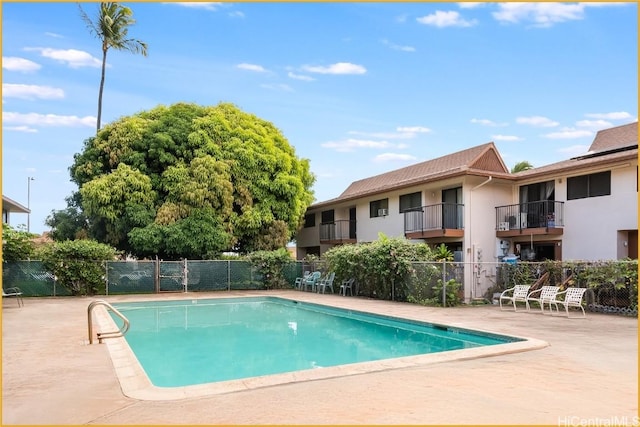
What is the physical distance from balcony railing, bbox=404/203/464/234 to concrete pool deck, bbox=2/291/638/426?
11.7 m

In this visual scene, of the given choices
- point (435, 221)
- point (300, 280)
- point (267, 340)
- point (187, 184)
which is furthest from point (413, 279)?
point (187, 184)

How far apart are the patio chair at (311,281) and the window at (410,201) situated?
514cm

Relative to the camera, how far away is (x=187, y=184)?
24250mm

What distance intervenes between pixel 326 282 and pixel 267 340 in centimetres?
981

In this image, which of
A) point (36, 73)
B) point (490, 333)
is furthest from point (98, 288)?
point (490, 333)

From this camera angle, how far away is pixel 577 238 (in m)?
18.5

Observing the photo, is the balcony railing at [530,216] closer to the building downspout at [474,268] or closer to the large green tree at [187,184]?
the building downspout at [474,268]

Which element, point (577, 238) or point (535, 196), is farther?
point (535, 196)

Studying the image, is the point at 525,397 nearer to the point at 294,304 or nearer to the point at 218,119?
the point at 294,304

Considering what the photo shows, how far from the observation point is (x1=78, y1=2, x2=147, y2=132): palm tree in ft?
102

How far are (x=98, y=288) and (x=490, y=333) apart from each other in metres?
16.6

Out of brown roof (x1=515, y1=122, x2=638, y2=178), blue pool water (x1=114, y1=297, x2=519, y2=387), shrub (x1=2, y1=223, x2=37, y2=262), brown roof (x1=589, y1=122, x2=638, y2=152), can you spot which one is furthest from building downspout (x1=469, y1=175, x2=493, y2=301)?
shrub (x1=2, y1=223, x2=37, y2=262)

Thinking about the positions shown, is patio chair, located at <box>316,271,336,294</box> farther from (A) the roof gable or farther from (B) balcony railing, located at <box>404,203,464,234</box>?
(A) the roof gable

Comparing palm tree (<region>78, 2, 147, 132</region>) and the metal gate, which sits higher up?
palm tree (<region>78, 2, 147, 132</region>)
